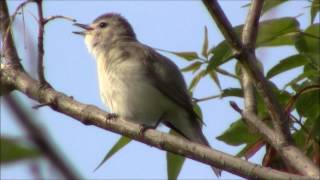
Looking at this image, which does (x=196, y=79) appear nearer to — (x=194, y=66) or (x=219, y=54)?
(x=194, y=66)

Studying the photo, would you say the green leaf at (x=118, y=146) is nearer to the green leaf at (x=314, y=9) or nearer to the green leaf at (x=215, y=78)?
the green leaf at (x=215, y=78)

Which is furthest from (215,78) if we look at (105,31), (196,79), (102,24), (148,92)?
(102,24)

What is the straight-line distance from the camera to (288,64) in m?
2.69

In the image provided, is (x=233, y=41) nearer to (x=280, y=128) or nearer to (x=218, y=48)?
(x=280, y=128)

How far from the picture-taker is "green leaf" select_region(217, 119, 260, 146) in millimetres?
2637

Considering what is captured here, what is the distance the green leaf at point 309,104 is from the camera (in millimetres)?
2449

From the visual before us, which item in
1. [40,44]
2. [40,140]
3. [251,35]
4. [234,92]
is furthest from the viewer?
[234,92]

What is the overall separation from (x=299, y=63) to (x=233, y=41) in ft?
3.52

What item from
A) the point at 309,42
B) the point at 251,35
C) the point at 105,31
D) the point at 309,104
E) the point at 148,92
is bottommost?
the point at 148,92

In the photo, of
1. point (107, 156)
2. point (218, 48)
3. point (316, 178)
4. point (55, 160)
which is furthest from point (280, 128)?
point (55, 160)

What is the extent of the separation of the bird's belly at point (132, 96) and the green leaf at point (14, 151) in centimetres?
432

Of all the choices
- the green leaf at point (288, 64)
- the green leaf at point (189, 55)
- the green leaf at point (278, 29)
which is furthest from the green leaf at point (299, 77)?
the green leaf at point (189, 55)

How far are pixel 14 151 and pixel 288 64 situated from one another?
2.33 meters

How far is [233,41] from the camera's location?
1.73m
